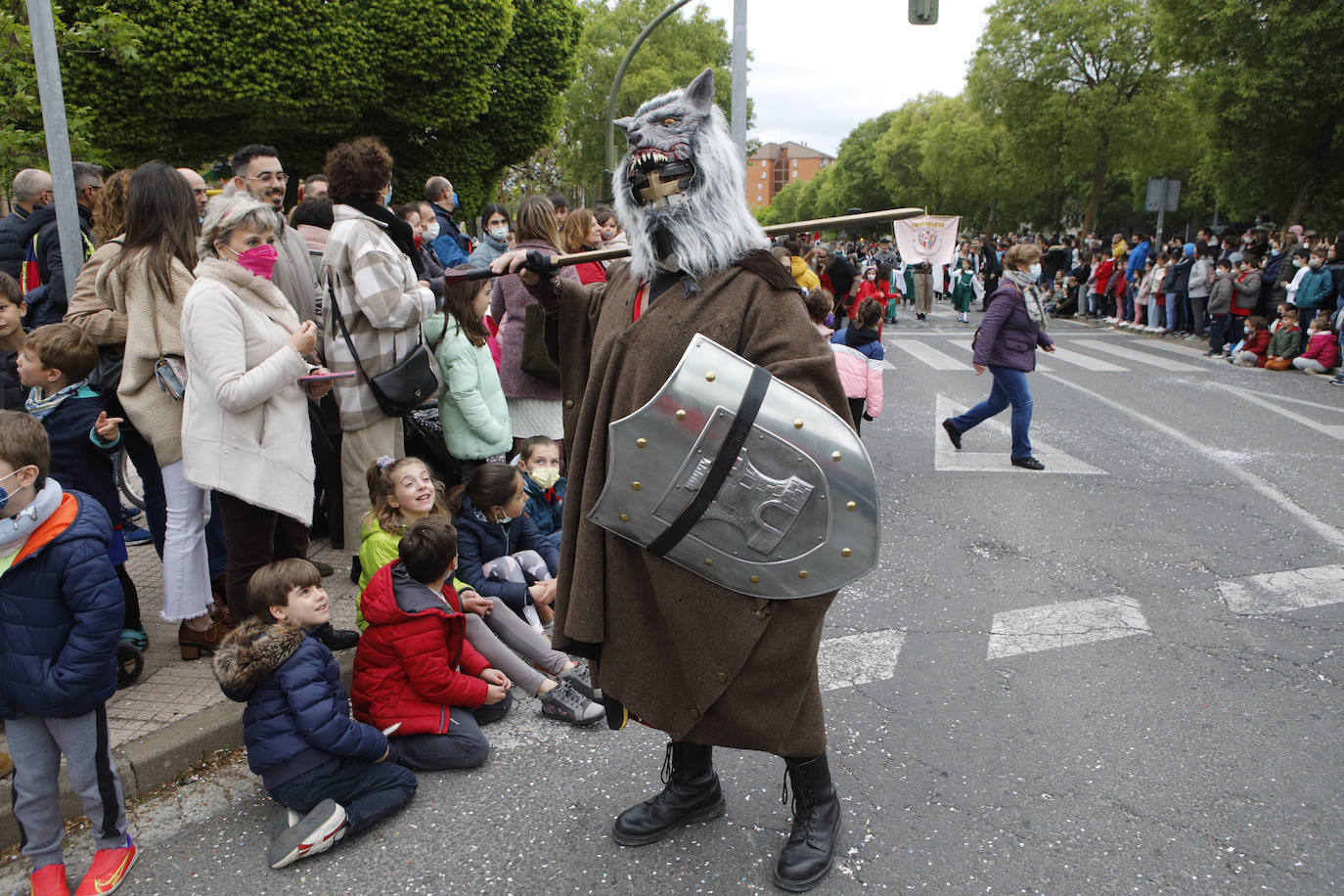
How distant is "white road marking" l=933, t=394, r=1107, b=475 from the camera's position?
7461mm

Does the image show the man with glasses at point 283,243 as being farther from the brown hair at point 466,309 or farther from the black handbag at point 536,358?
the black handbag at point 536,358

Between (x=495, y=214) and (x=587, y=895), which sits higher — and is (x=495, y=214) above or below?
above

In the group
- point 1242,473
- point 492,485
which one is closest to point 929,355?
point 1242,473

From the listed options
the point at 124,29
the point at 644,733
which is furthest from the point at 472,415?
the point at 124,29

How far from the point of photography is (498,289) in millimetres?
5379

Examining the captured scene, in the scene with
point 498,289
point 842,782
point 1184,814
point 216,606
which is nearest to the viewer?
point 1184,814

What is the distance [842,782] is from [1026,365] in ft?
16.7

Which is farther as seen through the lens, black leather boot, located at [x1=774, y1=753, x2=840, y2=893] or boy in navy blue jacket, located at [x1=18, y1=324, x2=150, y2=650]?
boy in navy blue jacket, located at [x1=18, y1=324, x2=150, y2=650]

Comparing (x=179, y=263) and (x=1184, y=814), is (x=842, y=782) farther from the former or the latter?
(x=179, y=263)

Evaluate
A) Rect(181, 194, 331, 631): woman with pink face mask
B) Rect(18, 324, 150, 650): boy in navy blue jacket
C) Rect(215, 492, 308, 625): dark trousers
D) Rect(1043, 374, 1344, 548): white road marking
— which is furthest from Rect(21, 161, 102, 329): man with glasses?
Rect(1043, 374, 1344, 548): white road marking

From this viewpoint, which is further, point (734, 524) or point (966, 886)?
point (966, 886)

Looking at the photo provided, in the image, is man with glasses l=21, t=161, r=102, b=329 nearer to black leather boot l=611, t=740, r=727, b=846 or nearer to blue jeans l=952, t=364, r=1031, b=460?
black leather boot l=611, t=740, r=727, b=846

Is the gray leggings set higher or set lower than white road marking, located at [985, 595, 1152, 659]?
higher

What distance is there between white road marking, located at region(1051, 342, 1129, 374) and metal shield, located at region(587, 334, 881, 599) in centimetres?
1172
